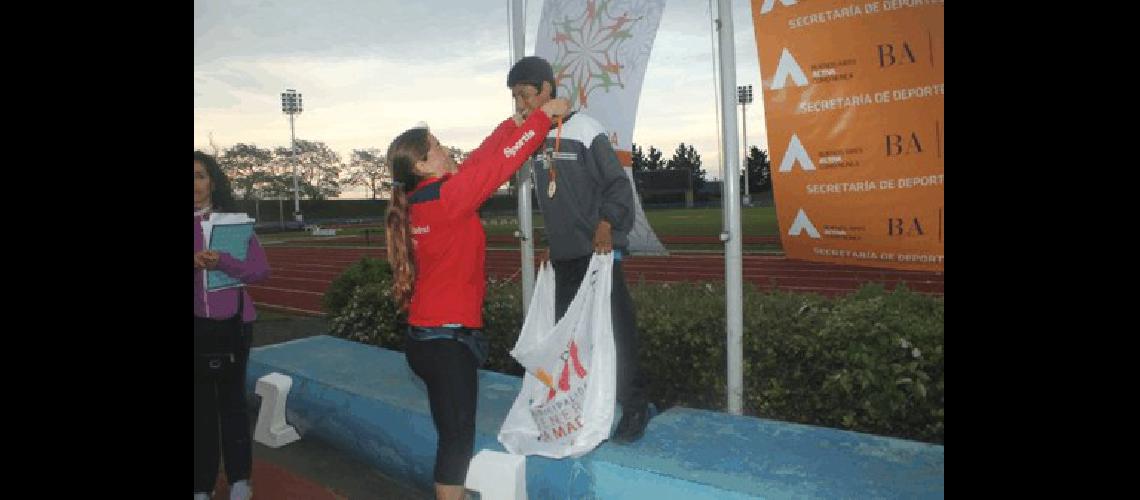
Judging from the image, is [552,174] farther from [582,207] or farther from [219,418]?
[219,418]

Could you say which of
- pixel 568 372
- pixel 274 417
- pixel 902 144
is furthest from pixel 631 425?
pixel 274 417

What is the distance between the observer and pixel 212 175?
11.0 feet

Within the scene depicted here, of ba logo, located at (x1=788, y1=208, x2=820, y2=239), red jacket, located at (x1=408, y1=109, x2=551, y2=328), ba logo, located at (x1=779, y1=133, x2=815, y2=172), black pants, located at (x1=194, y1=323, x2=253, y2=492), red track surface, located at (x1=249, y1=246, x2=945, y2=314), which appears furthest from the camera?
red track surface, located at (x1=249, y1=246, x2=945, y2=314)

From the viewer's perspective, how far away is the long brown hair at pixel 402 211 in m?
2.60

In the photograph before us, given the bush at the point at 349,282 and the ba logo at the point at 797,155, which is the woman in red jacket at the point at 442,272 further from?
the bush at the point at 349,282

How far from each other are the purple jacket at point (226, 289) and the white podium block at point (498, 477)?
3.88ft

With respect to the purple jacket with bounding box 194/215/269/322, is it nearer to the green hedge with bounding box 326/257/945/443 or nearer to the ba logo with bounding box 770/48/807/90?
the green hedge with bounding box 326/257/945/443

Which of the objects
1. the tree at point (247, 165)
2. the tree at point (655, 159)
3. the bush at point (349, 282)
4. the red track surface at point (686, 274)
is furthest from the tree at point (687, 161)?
the bush at point (349, 282)

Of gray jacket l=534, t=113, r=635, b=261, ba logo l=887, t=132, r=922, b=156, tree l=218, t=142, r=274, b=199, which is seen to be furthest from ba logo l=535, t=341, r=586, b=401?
tree l=218, t=142, r=274, b=199

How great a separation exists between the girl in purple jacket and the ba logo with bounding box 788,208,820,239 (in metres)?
3.07

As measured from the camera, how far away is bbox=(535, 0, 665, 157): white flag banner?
4.28 metres

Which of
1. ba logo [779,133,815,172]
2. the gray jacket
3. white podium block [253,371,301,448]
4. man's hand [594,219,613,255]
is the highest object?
ba logo [779,133,815,172]
